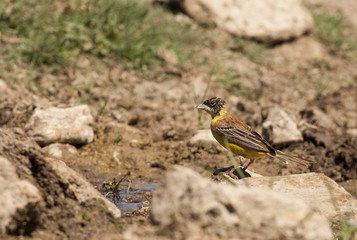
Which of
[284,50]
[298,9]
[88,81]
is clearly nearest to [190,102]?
[88,81]

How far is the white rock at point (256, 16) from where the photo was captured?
471 inches

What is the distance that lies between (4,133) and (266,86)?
696cm

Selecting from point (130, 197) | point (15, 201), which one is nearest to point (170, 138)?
point (130, 197)

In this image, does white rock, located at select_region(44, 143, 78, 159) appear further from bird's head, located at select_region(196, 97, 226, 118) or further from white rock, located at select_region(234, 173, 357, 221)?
white rock, located at select_region(234, 173, 357, 221)

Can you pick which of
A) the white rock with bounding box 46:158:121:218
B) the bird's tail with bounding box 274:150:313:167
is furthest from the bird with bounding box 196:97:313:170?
the white rock with bounding box 46:158:121:218

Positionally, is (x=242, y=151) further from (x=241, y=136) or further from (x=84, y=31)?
(x=84, y=31)

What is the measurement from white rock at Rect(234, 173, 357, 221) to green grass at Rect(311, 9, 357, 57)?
7.96m

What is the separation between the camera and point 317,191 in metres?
5.43

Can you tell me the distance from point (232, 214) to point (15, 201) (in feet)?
5.16

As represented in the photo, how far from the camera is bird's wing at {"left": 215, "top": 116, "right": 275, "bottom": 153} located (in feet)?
21.8

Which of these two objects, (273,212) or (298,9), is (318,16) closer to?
(298,9)

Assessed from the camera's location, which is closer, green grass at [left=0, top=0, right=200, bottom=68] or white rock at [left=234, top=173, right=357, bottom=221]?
white rock at [left=234, top=173, right=357, bottom=221]

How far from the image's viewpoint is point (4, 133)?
4.51 metres

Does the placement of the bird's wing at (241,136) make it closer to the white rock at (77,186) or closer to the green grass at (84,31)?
the white rock at (77,186)
